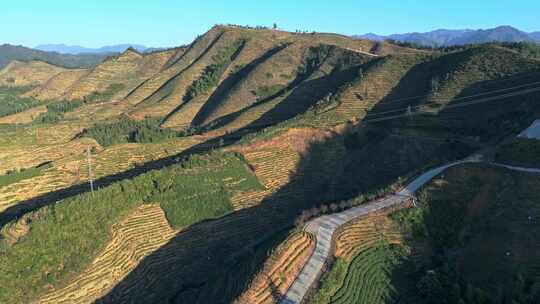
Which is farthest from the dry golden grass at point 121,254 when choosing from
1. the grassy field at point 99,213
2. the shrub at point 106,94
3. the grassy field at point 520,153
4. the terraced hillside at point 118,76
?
the terraced hillside at point 118,76

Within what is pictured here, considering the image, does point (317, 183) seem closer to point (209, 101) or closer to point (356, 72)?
point (356, 72)

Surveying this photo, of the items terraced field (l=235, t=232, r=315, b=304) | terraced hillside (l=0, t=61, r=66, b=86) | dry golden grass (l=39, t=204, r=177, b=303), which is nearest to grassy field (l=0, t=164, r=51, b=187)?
dry golden grass (l=39, t=204, r=177, b=303)

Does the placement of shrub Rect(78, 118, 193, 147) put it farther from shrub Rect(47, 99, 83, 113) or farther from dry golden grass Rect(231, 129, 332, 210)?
shrub Rect(47, 99, 83, 113)

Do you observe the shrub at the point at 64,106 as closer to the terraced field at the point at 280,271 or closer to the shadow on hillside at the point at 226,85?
the shadow on hillside at the point at 226,85

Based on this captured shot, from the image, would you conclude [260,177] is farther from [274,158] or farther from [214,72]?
[214,72]

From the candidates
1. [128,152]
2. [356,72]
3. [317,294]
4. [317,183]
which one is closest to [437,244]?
[317,294]
